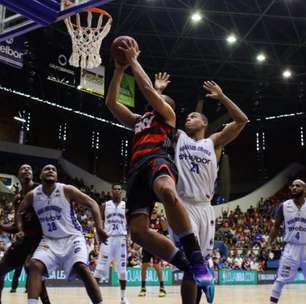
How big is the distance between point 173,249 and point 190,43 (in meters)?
21.2

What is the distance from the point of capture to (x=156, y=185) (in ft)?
13.5

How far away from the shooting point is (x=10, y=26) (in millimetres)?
9461

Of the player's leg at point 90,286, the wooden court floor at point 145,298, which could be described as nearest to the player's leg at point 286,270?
the wooden court floor at point 145,298

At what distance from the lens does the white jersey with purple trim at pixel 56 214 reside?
595 centimetres

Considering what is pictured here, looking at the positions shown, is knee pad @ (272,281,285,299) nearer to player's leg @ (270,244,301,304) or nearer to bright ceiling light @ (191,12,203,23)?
player's leg @ (270,244,301,304)

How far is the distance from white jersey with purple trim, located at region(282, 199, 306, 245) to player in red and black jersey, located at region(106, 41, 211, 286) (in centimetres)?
427

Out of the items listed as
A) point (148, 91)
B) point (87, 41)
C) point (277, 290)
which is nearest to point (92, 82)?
point (87, 41)

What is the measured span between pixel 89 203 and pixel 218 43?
1950 centimetres

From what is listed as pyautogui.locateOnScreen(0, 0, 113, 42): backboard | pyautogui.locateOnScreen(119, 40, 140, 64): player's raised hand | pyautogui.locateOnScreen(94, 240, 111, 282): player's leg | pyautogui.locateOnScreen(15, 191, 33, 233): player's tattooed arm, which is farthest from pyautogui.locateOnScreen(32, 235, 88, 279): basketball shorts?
pyautogui.locateOnScreen(94, 240, 111, 282): player's leg

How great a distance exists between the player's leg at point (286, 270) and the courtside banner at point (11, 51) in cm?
950

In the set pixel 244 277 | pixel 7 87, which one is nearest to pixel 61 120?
pixel 7 87

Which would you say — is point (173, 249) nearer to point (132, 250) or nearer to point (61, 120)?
point (132, 250)

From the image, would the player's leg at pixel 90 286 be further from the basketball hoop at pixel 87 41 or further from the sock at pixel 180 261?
the basketball hoop at pixel 87 41

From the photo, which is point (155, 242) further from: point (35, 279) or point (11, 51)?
point (11, 51)
